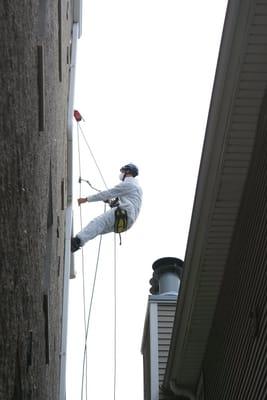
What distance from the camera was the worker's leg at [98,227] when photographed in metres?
12.0

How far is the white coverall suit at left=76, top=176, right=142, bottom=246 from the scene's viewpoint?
12103 mm

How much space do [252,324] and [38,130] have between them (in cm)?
268

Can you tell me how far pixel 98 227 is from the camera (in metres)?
12.2

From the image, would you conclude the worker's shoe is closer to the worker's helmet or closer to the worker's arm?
the worker's arm

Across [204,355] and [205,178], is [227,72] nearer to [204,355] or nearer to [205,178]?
[205,178]

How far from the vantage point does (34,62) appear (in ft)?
17.5

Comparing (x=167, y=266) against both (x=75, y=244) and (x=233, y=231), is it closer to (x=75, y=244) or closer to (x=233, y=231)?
(x=75, y=244)

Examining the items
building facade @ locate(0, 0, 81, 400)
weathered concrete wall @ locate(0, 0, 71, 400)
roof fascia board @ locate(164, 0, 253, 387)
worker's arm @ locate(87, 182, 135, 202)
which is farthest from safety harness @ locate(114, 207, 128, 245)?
weathered concrete wall @ locate(0, 0, 71, 400)

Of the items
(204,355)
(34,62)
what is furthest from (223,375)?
(34,62)

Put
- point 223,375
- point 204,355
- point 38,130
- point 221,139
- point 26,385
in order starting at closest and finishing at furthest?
point 26,385
point 38,130
point 221,139
point 223,375
point 204,355

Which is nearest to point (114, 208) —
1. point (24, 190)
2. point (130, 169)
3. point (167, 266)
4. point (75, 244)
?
point (130, 169)

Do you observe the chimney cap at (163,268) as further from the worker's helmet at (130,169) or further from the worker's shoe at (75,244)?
the worker's shoe at (75,244)

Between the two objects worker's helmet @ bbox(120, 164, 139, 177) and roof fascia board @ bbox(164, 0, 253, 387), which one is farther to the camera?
worker's helmet @ bbox(120, 164, 139, 177)

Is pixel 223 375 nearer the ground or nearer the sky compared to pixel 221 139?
nearer the ground
